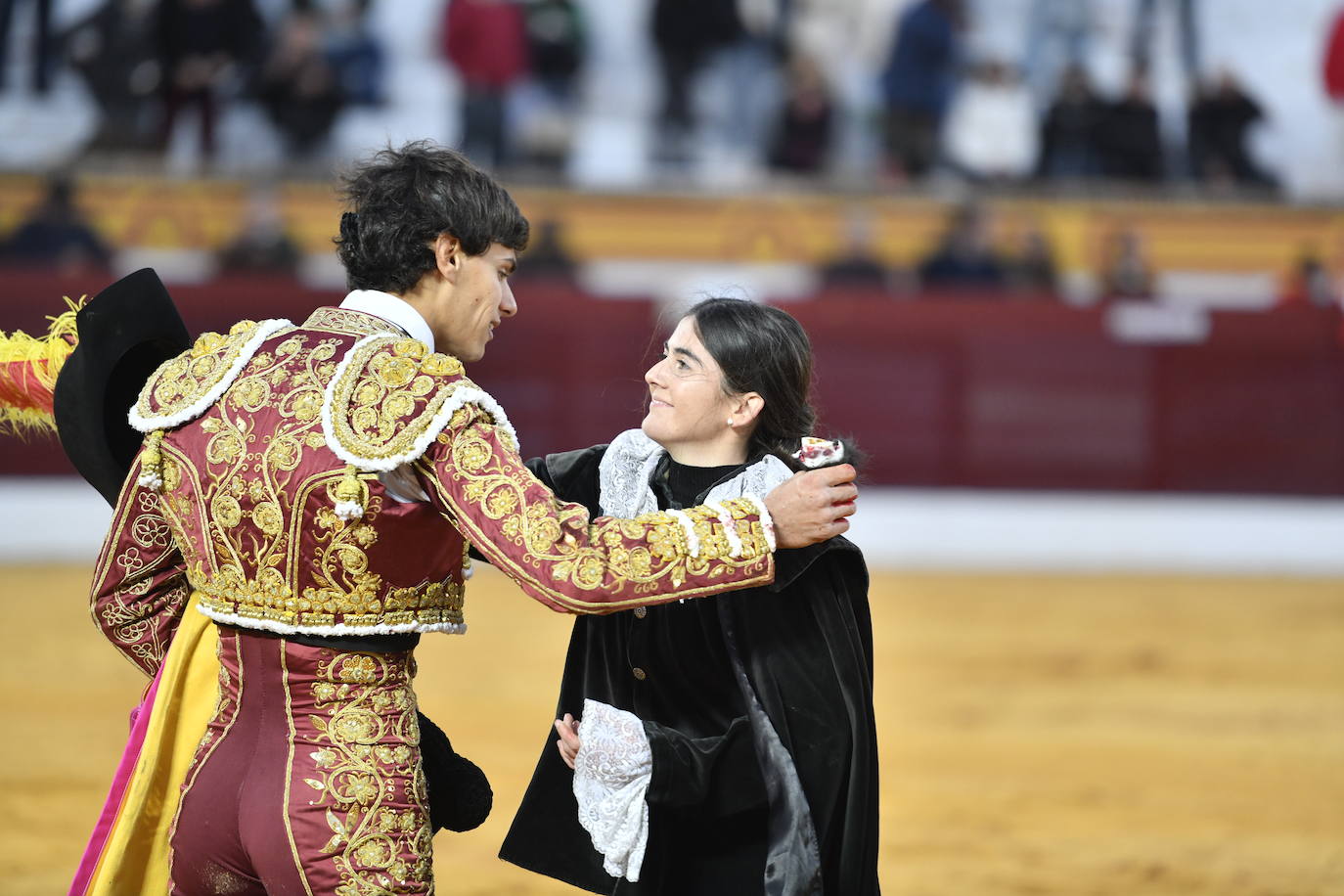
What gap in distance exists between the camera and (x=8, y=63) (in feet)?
34.6

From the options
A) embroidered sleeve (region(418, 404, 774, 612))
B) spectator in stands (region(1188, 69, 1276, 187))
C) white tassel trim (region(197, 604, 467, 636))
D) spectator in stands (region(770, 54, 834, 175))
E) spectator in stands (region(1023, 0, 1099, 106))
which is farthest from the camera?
spectator in stands (region(1023, 0, 1099, 106))

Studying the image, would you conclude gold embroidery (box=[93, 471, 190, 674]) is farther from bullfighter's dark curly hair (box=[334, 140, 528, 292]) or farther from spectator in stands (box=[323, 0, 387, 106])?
spectator in stands (box=[323, 0, 387, 106])

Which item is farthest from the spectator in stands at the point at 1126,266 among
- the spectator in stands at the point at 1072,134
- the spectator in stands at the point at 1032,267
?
the spectator in stands at the point at 1072,134

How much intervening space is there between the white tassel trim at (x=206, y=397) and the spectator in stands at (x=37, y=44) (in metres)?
9.39

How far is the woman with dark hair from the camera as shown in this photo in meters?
2.16

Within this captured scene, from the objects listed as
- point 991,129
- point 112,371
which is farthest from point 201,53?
point 112,371

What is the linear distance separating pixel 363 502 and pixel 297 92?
27.8 feet

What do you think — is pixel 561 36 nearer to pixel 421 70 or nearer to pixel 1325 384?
pixel 421 70

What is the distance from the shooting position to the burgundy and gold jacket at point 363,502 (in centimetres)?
185

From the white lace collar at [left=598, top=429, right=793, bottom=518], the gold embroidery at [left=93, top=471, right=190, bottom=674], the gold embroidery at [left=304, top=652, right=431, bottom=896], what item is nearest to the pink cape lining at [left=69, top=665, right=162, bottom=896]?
the gold embroidery at [left=93, top=471, right=190, bottom=674]

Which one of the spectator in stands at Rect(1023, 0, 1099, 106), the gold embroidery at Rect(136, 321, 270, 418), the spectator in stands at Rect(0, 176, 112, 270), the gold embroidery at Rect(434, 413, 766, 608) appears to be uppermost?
the spectator in stands at Rect(1023, 0, 1099, 106)

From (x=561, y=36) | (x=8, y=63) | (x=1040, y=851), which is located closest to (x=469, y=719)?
(x=1040, y=851)

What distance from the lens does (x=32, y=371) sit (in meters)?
2.21

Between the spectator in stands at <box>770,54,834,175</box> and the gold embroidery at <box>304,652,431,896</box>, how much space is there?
8.54m
